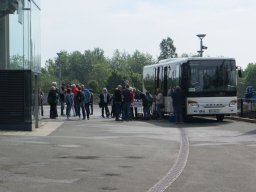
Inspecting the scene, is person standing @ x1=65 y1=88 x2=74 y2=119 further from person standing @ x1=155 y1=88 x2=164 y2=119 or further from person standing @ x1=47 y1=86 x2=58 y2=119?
person standing @ x1=155 y1=88 x2=164 y2=119

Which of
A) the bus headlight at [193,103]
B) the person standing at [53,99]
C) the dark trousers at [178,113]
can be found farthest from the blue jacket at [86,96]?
the bus headlight at [193,103]

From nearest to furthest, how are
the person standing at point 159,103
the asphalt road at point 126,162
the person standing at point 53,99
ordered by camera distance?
the asphalt road at point 126,162 → the person standing at point 53,99 → the person standing at point 159,103

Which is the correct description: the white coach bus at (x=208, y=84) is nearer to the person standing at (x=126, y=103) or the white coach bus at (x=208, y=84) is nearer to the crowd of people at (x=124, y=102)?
the crowd of people at (x=124, y=102)

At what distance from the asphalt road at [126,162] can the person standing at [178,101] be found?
6079mm

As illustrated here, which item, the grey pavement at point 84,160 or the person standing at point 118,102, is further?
the person standing at point 118,102

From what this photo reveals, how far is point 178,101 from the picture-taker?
2672cm

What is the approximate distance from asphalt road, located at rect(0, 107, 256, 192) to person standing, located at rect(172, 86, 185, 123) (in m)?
6.08

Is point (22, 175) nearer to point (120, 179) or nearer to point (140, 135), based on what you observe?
point (120, 179)

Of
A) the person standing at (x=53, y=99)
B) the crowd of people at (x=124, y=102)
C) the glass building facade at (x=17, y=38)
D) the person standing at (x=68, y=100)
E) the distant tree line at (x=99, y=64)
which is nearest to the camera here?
the glass building facade at (x=17, y=38)

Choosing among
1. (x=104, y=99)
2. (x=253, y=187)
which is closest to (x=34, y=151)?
(x=253, y=187)

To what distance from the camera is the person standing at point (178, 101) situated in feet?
87.1

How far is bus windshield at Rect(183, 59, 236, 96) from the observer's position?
1066 inches

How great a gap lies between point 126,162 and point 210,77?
50.0ft

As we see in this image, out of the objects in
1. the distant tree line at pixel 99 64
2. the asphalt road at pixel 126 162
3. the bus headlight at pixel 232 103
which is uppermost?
the distant tree line at pixel 99 64
